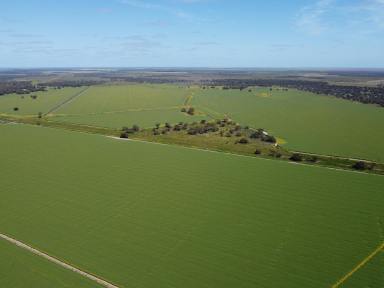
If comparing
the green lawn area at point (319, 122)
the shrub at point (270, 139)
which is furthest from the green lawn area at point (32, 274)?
the shrub at point (270, 139)

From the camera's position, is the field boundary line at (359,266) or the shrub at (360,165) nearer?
the field boundary line at (359,266)

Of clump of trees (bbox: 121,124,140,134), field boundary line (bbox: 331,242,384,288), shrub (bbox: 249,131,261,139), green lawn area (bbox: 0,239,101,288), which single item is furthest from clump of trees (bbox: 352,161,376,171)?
clump of trees (bbox: 121,124,140,134)

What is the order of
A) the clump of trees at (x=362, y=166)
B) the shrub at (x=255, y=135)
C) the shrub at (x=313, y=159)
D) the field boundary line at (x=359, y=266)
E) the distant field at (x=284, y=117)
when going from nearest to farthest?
the field boundary line at (x=359, y=266)
the clump of trees at (x=362, y=166)
the shrub at (x=313, y=159)
the distant field at (x=284, y=117)
the shrub at (x=255, y=135)

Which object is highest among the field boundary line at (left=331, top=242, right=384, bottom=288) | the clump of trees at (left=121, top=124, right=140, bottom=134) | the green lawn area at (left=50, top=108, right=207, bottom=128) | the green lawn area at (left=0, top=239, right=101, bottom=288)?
the green lawn area at (left=50, top=108, right=207, bottom=128)

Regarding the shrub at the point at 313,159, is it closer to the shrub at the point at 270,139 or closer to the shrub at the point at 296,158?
the shrub at the point at 296,158

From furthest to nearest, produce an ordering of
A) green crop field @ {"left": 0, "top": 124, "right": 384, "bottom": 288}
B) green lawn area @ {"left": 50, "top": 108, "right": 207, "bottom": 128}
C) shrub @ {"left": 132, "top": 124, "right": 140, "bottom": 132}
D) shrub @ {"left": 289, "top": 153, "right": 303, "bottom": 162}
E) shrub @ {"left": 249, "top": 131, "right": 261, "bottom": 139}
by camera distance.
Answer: green lawn area @ {"left": 50, "top": 108, "right": 207, "bottom": 128}, shrub @ {"left": 132, "top": 124, "right": 140, "bottom": 132}, shrub @ {"left": 249, "top": 131, "right": 261, "bottom": 139}, shrub @ {"left": 289, "top": 153, "right": 303, "bottom": 162}, green crop field @ {"left": 0, "top": 124, "right": 384, "bottom": 288}

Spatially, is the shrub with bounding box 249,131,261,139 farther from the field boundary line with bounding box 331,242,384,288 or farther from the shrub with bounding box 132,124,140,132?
the field boundary line with bounding box 331,242,384,288

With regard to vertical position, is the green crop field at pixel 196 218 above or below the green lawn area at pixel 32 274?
above

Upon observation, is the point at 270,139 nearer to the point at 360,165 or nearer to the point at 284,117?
the point at 360,165
